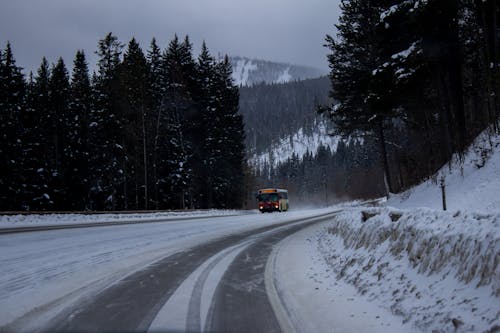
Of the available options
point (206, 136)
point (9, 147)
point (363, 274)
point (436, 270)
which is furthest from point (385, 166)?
point (9, 147)

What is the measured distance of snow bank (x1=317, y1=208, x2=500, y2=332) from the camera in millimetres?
3906

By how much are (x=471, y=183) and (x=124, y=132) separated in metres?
32.7

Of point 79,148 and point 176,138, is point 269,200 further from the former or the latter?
point 79,148

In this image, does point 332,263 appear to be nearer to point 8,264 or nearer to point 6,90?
point 8,264

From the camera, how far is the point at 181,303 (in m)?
5.82

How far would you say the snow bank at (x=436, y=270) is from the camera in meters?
3.91

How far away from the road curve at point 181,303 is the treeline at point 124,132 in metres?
28.7

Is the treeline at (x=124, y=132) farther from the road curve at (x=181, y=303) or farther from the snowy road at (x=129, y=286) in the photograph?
the road curve at (x=181, y=303)

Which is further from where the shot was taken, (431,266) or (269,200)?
(269,200)

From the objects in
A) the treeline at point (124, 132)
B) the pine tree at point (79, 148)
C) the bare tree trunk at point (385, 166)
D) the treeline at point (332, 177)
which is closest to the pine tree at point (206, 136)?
the treeline at point (124, 132)

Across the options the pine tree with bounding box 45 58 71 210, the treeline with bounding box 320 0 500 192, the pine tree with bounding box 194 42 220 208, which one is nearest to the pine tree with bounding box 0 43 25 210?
the pine tree with bounding box 45 58 71 210

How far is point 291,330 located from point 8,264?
25.4ft

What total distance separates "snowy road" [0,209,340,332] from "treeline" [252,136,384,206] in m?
78.6

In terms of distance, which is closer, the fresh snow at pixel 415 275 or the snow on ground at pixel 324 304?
the fresh snow at pixel 415 275
